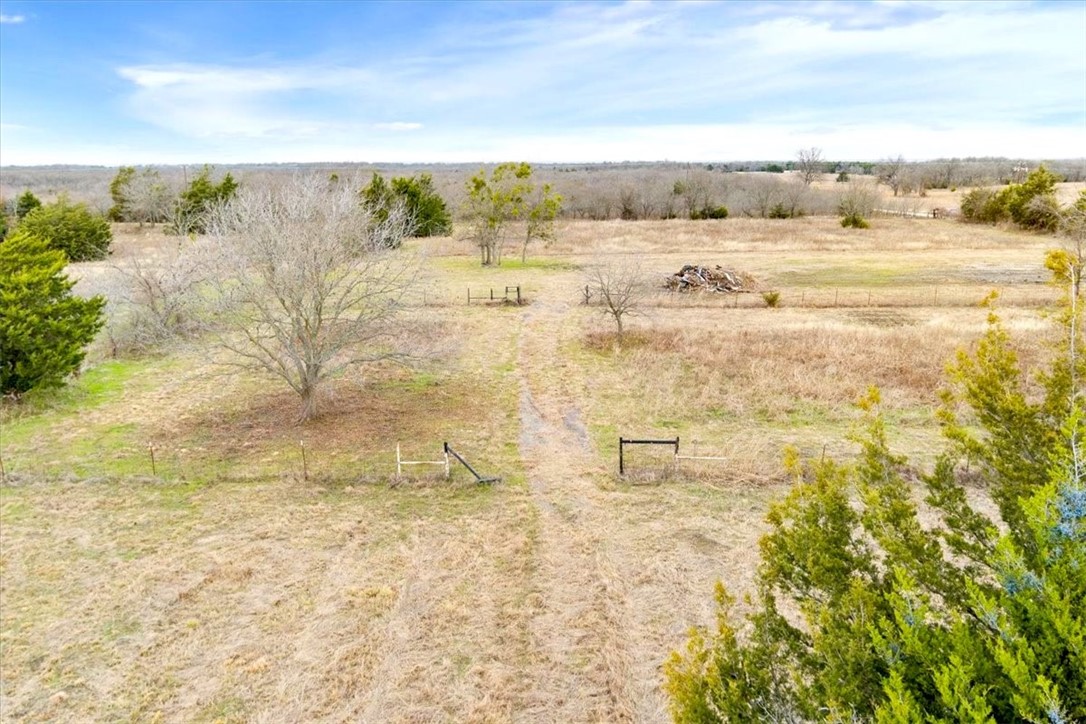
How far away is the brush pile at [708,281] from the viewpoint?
113 feet

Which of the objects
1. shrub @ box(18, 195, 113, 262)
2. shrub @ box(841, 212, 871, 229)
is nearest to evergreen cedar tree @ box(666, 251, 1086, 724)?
shrub @ box(18, 195, 113, 262)

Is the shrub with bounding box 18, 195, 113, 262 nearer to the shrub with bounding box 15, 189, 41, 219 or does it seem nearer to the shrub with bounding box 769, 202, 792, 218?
the shrub with bounding box 15, 189, 41, 219

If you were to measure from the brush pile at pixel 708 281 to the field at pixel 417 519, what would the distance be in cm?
818

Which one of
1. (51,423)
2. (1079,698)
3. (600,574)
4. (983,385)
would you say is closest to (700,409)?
(600,574)

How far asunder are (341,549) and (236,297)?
7.23 meters

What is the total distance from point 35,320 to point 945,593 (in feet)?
70.7

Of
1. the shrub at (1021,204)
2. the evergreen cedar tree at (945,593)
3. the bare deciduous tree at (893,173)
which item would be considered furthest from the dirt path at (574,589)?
the bare deciduous tree at (893,173)

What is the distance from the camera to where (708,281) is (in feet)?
Answer: 114

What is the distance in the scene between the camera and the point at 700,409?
1773 centimetres

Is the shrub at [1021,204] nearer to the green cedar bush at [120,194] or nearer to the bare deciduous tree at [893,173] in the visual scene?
the bare deciduous tree at [893,173]

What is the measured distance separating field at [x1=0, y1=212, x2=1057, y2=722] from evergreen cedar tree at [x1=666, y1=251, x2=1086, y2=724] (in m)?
3.51

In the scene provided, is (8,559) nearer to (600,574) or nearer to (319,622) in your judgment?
(319,622)

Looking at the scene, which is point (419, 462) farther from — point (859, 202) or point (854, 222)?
point (859, 202)

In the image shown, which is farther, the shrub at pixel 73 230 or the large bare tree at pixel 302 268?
the shrub at pixel 73 230
